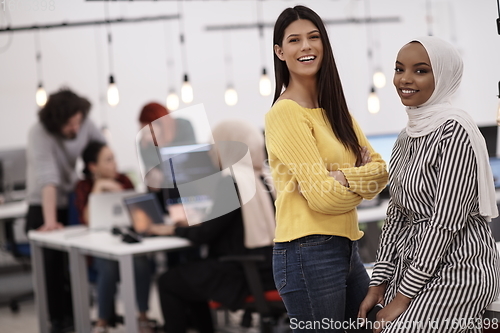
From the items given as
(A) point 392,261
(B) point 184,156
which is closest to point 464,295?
(A) point 392,261

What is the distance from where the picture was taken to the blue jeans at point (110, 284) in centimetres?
383

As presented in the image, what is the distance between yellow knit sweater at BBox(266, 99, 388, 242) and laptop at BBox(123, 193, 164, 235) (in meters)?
2.12

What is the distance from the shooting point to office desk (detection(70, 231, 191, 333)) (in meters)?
3.15

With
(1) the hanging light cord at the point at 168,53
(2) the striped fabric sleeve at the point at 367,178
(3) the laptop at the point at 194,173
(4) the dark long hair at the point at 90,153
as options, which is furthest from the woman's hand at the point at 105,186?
(1) the hanging light cord at the point at 168,53

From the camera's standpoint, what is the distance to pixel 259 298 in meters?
2.89

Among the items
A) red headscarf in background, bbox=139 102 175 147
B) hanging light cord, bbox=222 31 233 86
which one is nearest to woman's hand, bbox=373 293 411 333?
red headscarf in background, bbox=139 102 175 147

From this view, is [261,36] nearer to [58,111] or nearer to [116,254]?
[58,111]

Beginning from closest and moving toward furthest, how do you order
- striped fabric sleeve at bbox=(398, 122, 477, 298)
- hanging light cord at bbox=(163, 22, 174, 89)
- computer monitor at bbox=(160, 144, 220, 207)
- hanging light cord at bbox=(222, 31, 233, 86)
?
striped fabric sleeve at bbox=(398, 122, 477, 298) → computer monitor at bbox=(160, 144, 220, 207) → hanging light cord at bbox=(222, 31, 233, 86) → hanging light cord at bbox=(163, 22, 174, 89)

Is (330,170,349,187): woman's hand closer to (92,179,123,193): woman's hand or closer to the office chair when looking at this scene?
the office chair

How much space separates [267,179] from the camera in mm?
3033

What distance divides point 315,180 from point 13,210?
15.1 feet

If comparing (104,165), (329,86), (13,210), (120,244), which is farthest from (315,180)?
(13,210)

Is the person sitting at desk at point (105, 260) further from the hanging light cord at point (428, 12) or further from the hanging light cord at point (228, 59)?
the hanging light cord at point (428, 12)

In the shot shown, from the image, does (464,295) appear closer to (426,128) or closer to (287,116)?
(426,128)
